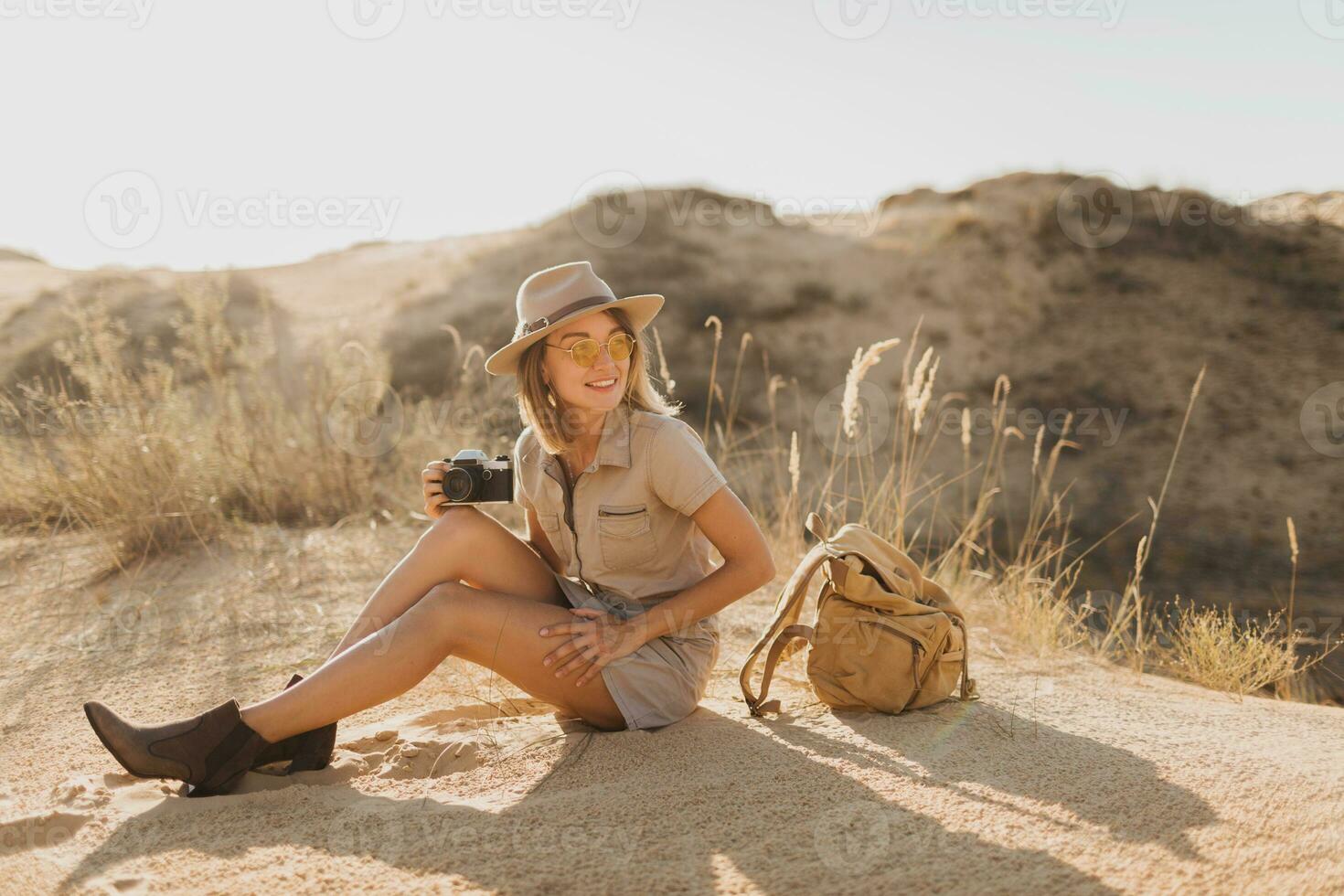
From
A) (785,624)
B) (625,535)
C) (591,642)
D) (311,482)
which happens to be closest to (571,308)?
(625,535)

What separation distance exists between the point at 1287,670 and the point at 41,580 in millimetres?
5441

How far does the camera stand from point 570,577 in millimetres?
3053

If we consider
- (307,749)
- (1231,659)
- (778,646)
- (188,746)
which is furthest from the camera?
(1231,659)

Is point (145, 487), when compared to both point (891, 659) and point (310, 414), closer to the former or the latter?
point (310, 414)

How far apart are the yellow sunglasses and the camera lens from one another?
463mm

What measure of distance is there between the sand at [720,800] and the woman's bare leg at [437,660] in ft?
0.52

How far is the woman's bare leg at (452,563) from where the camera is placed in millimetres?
2793

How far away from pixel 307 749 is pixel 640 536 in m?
1.05

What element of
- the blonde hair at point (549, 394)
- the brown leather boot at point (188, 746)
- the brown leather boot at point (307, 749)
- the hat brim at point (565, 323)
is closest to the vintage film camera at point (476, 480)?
the blonde hair at point (549, 394)

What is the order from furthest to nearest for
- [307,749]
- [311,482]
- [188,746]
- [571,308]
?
[311,482], [571,308], [307,749], [188,746]

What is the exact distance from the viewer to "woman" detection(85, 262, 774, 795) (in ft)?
8.39

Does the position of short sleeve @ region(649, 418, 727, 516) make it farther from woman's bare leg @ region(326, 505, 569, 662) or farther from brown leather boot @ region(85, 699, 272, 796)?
brown leather boot @ region(85, 699, 272, 796)

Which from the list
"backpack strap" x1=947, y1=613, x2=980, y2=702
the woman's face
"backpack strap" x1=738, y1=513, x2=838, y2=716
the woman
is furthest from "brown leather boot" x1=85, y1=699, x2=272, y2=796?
"backpack strap" x1=947, y1=613, x2=980, y2=702

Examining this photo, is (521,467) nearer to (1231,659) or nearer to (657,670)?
(657,670)
